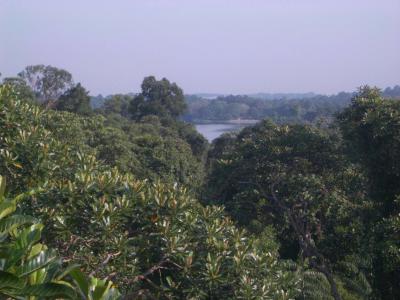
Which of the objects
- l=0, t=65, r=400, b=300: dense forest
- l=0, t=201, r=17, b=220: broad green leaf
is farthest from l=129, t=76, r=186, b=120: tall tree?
l=0, t=201, r=17, b=220: broad green leaf

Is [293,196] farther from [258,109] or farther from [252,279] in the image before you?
[258,109]

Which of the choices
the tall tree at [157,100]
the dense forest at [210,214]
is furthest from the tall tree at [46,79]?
the dense forest at [210,214]

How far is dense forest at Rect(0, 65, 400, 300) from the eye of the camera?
3.94 meters

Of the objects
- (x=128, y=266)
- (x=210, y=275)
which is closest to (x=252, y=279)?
(x=210, y=275)

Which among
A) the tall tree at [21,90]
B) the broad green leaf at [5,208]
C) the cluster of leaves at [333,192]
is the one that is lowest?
the cluster of leaves at [333,192]

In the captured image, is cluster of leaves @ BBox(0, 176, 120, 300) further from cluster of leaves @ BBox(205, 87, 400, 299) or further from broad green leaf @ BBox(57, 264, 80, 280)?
cluster of leaves @ BBox(205, 87, 400, 299)

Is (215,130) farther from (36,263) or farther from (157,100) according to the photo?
(36,263)

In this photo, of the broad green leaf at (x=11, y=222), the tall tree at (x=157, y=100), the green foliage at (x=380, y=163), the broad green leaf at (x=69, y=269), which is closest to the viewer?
the broad green leaf at (x=69, y=269)

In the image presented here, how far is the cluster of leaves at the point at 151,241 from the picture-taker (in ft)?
13.2

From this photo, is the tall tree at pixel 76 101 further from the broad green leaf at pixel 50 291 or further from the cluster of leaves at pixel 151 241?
the broad green leaf at pixel 50 291

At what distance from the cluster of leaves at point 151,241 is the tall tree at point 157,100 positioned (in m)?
33.8

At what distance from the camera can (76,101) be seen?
32.3 meters

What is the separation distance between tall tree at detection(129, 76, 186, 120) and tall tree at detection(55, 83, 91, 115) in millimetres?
6141

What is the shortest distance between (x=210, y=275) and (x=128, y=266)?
2.18ft
